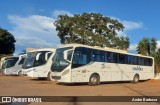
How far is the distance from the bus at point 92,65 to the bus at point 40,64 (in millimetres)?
5357

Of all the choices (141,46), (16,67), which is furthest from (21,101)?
(141,46)

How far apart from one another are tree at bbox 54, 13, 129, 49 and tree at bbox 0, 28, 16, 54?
88.6ft

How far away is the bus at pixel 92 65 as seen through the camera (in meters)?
20.7

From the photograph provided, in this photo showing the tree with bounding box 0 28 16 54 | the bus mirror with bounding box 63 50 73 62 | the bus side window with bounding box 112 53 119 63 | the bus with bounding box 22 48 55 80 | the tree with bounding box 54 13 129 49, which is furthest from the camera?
the tree with bounding box 0 28 16 54

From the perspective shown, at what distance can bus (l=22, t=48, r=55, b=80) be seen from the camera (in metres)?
26.9

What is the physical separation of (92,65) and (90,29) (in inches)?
1081

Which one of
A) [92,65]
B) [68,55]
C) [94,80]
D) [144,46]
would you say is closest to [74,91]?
[68,55]

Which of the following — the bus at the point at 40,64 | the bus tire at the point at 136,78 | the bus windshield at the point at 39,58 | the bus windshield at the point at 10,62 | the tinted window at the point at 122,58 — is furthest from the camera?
the bus windshield at the point at 10,62

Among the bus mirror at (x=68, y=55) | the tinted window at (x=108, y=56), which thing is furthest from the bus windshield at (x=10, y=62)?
the bus mirror at (x=68, y=55)

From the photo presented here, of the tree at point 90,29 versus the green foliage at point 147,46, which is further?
the tree at point 90,29

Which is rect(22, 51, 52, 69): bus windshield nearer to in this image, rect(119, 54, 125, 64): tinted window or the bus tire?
rect(119, 54, 125, 64): tinted window

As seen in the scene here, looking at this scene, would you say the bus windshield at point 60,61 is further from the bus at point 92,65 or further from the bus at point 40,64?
the bus at point 40,64

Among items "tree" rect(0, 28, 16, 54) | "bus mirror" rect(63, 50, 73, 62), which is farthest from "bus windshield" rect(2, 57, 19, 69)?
"tree" rect(0, 28, 16, 54)

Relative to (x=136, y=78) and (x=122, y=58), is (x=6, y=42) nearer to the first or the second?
(x=136, y=78)
